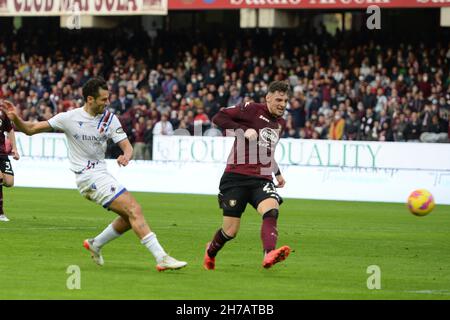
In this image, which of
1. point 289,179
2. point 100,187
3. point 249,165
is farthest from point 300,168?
point 100,187

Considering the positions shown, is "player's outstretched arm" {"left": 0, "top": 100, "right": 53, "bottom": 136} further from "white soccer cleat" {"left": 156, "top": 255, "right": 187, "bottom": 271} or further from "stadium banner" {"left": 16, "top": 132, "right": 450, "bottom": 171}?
"stadium banner" {"left": 16, "top": 132, "right": 450, "bottom": 171}

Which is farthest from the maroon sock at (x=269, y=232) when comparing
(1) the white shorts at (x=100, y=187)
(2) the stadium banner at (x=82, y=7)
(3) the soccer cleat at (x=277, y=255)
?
(2) the stadium banner at (x=82, y=7)

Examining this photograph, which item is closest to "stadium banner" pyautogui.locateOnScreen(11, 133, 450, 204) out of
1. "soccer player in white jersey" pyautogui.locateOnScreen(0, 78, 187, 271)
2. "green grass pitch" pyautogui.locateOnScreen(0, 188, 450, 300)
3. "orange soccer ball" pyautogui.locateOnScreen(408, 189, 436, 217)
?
"green grass pitch" pyautogui.locateOnScreen(0, 188, 450, 300)

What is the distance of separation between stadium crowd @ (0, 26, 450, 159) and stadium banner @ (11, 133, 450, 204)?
173 cm

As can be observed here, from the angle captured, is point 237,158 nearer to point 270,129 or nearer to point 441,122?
point 270,129

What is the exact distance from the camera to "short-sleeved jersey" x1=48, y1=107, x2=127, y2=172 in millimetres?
12562

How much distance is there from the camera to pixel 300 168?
2877cm

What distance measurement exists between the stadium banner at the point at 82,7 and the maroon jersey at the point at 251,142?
26082 mm

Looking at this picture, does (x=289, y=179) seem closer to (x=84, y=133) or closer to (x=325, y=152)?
(x=325, y=152)
